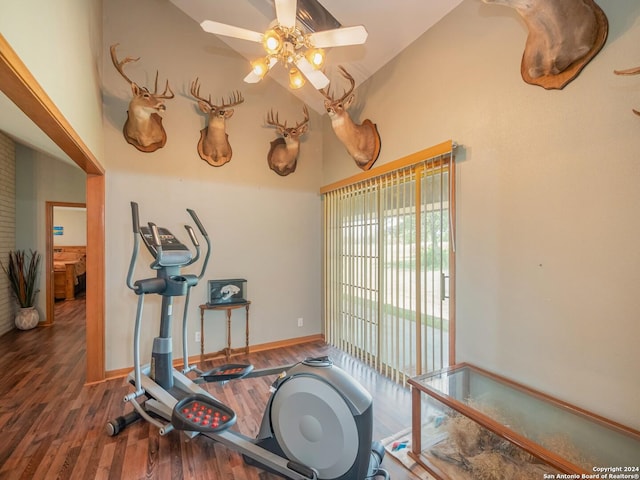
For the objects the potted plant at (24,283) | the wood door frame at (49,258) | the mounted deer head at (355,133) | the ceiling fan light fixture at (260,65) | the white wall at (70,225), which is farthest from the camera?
the white wall at (70,225)

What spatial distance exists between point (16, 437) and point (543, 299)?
3818 millimetres

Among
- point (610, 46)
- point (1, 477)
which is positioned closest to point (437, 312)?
point (610, 46)

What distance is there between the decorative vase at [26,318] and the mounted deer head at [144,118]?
376 cm

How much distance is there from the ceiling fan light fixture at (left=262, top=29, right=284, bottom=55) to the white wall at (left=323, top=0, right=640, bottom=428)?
1.37 metres

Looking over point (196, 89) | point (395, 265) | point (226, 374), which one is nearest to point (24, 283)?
point (196, 89)

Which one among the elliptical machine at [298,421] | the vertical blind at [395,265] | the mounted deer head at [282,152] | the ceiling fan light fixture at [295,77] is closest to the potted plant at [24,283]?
the elliptical machine at [298,421]

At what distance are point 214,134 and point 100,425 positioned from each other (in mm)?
3013

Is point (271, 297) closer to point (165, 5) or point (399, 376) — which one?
point (399, 376)

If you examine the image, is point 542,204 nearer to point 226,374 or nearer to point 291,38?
point 291,38

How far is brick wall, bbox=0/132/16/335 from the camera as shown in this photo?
13.8 feet

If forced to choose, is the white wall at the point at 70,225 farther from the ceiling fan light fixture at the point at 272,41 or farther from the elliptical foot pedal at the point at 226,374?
the ceiling fan light fixture at the point at 272,41

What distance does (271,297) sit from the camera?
383cm

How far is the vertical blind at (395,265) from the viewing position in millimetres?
2373

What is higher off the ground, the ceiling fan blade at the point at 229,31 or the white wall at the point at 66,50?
Answer: the ceiling fan blade at the point at 229,31
